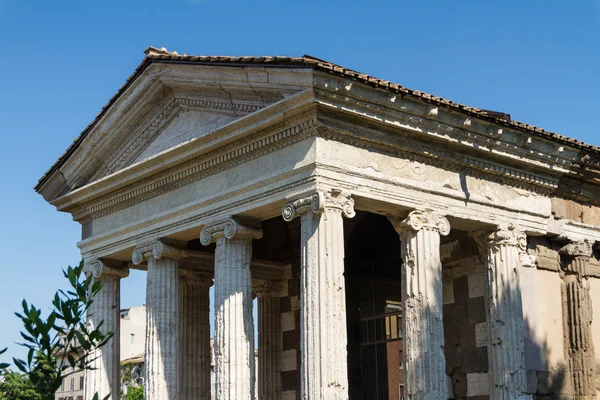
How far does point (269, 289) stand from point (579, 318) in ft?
19.8

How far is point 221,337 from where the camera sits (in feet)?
45.4

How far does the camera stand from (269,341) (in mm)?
18281

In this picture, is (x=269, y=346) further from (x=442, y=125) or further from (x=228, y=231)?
(x=442, y=125)

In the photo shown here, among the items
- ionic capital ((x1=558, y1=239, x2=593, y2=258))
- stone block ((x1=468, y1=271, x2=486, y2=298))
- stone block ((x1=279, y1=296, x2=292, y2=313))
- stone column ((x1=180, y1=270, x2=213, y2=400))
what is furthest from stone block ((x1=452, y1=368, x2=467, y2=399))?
stone column ((x1=180, y1=270, x2=213, y2=400))

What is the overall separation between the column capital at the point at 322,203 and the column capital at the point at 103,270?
519 centimetres

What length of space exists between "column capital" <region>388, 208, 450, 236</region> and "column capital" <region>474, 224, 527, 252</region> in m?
1.16

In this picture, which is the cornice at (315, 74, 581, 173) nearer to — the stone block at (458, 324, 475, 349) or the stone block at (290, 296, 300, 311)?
the stone block at (458, 324, 475, 349)

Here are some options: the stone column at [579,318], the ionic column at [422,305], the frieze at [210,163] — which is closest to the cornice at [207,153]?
the frieze at [210,163]

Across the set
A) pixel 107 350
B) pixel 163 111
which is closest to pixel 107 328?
pixel 107 350

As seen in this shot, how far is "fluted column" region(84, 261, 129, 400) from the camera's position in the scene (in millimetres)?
16484

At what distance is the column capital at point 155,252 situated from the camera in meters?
15.4

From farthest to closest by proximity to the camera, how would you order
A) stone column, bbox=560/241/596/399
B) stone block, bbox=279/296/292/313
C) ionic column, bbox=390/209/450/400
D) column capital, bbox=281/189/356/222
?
stone block, bbox=279/296/292/313 → stone column, bbox=560/241/596/399 → ionic column, bbox=390/209/450/400 → column capital, bbox=281/189/356/222

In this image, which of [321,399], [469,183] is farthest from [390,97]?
[321,399]

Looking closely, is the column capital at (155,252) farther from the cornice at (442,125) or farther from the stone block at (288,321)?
the cornice at (442,125)
